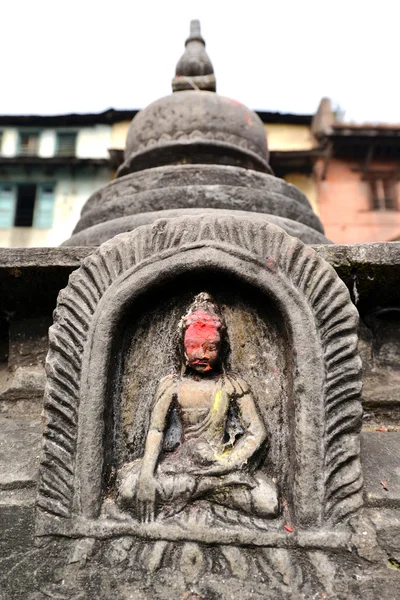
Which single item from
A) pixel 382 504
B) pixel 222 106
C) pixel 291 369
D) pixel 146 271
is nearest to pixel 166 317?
pixel 146 271

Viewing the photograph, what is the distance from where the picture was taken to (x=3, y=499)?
229cm

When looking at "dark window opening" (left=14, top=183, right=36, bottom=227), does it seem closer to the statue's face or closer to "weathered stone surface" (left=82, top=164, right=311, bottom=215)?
"weathered stone surface" (left=82, top=164, right=311, bottom=215)

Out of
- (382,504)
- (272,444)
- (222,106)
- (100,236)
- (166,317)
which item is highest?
(222,106)

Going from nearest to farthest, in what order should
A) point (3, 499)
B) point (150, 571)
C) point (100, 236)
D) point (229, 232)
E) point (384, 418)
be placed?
1. point (150, 571)
2. point (3, 499)
3. point (229, 232)
4. point (384, 418)
5. point (100, 236)

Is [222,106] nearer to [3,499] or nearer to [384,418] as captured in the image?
[384,418]

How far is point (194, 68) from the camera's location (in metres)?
5.18

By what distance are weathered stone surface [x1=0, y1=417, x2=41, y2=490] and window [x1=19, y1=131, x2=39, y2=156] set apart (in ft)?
51.1

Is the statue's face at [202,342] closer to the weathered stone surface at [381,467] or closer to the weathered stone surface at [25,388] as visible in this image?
the weathered stone surface at [381,467]

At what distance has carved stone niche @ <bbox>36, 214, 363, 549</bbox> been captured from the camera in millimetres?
2117

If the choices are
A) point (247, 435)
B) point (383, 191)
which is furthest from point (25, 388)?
point (383, 191)

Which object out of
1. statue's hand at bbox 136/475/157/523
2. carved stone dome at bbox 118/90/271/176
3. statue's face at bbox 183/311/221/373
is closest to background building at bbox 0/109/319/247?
carved stone dome at bbox 118/90/271/176

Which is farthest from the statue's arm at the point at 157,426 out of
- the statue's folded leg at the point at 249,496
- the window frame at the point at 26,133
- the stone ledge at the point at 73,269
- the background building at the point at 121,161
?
the window frame at the point at 26,133

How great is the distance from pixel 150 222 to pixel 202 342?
116cm

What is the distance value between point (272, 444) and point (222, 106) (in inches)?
134
